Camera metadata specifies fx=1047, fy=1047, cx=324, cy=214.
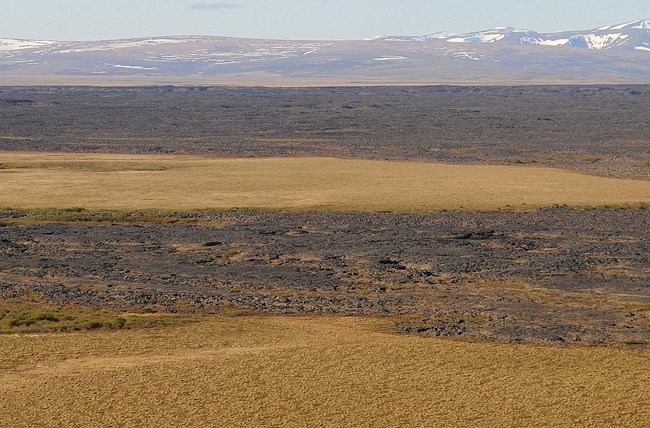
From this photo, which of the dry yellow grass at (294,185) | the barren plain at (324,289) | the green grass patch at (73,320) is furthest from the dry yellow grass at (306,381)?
the dry yellow grass at (294,185)

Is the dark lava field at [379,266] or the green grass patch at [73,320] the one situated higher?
the green grass patch at [73,320]

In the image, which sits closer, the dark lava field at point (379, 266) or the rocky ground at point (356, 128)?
the dark lava field at point (379, 266)

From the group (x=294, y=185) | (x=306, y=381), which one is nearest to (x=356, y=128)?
(x=294, y=185)

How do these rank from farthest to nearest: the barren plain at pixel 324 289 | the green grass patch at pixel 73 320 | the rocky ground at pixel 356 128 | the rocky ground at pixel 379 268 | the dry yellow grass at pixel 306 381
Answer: the rocky ground at pixel 356 128 < the rocky ground at pixel 379 268 < the green grass patch at pixel 73 320 < the barren plain at pixel 324 289 < the dry yellow grass at pixel 306 381

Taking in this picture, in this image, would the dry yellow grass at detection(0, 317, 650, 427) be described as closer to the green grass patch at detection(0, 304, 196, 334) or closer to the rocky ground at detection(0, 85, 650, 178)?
the green grass patch at detection(0, 304, 196, 334)

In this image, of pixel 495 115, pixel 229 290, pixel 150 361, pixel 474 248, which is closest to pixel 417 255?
pixel 474 248

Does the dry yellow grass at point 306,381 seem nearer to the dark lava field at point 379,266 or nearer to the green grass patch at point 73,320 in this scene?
the green grass patch at point 73,320

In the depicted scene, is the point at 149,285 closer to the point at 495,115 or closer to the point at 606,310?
the point at 606,310
